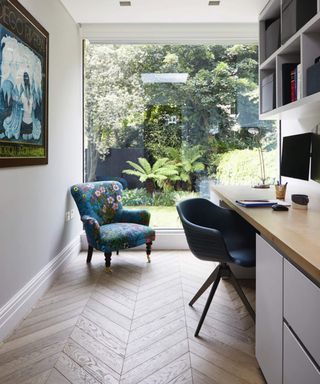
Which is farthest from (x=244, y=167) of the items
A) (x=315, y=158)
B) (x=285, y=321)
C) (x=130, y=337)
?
(x=285, y=321)

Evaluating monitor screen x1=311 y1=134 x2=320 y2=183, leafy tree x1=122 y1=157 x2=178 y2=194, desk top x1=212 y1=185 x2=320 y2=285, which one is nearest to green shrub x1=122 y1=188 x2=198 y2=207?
leafy tree x1=122 y1=157 x2=178 y2=194

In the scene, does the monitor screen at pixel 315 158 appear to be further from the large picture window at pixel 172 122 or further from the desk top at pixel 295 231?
the large picture window at pixel 172 122

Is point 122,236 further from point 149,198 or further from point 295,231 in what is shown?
point 295,231

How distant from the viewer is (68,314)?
251cm

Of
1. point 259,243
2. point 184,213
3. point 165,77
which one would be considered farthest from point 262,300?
point 165,77

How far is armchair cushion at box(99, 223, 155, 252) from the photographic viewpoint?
3336 mm

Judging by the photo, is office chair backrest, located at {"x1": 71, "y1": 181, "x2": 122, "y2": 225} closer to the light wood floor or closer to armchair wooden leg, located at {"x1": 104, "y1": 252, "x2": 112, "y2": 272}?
armchair wooden leg, located at {"x1": 104, "y1": 252, "x2": 112, "y2": 272}

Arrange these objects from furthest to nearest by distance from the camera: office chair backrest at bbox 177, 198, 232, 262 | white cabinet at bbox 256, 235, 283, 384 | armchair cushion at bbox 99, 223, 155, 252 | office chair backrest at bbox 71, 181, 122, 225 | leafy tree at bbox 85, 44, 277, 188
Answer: leafy tree at bbox 85, 44, 277, 188 → office chair backrest at bbox 71, 181, 122, 225 → armchair cushion at bbox 99, 223, 155, 252 → office chair backrest at bbox 177, 198, 232, 262 → white cabinet at bbox 256, 235, 283, 384

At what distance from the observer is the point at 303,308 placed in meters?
1.20

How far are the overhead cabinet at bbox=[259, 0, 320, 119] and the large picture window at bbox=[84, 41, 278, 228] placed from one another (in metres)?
1.04

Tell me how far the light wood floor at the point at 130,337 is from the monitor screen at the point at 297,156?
3.28 ft

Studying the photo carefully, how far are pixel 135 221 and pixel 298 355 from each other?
273 centimetres

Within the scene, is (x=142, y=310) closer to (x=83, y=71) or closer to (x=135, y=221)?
(x=135, y=221)

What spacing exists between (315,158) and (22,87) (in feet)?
6.38
